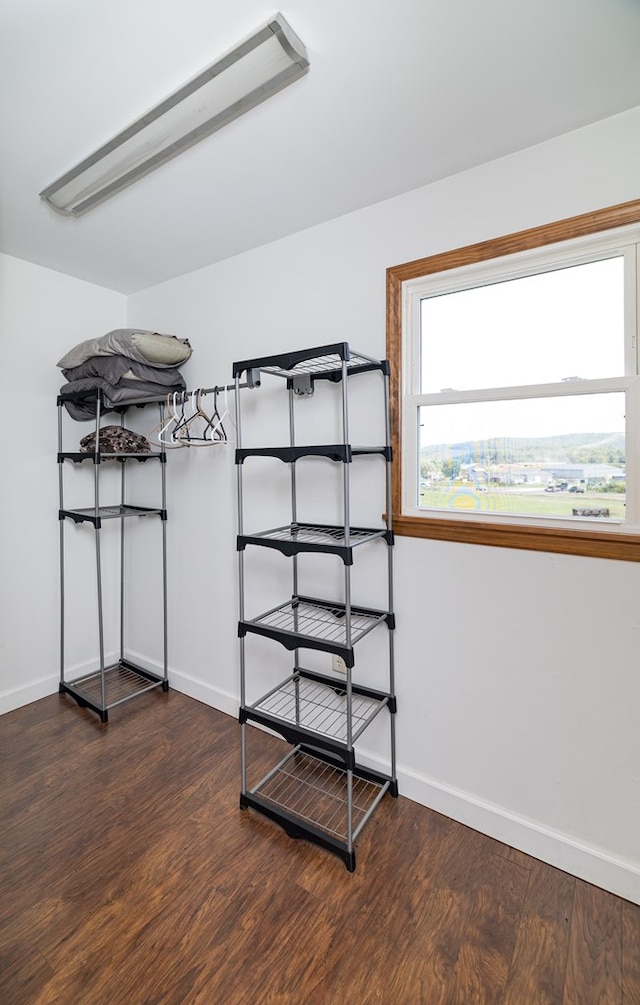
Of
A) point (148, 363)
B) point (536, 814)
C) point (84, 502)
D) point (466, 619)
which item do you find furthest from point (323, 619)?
point (84, 502)

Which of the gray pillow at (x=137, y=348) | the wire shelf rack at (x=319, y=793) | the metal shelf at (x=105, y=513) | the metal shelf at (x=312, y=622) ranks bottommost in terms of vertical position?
the wire shelf rack at (x=319, y=793)

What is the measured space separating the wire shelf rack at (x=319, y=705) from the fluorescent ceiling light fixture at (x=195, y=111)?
204 centimetres

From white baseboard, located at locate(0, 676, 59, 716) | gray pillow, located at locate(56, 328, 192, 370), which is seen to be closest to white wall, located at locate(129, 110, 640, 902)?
gray pillow, located at locate(56, 328, 192, 370)

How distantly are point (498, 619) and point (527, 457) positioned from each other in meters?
0.59

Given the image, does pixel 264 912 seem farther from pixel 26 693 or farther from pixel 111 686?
pixel 26 693

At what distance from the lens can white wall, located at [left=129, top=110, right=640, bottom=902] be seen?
138cm

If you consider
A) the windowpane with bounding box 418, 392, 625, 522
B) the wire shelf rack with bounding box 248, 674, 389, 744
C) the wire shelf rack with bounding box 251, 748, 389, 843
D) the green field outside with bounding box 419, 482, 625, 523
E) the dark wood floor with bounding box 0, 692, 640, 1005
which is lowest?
the dark wood floor with bounding box 0, 692, 640, 1005

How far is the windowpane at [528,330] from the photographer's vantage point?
55.1 inches

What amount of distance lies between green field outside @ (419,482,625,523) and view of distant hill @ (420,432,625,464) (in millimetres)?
108

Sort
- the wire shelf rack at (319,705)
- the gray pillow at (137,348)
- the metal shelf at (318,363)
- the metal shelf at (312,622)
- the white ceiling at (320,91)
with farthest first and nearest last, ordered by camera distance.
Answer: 1. the gray pillow at (137,348)
2. the wire shelf rack at (319,705)
3. the metal shelf at (312,622)
4. the metal shelf at (318,363)
5. the white ceiling at (320,91)

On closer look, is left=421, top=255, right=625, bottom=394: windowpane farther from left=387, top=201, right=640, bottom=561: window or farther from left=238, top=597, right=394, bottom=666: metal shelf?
left=238, top=597, right=394, bottom=666: metal shelf

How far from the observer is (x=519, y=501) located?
1.56m

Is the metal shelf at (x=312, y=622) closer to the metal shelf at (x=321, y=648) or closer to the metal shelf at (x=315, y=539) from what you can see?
the metal shelf at (x=321, y=648)

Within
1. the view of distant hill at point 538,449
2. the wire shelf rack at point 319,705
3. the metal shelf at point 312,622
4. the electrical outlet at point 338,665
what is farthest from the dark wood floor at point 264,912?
the view of distant hill at point 538,449
